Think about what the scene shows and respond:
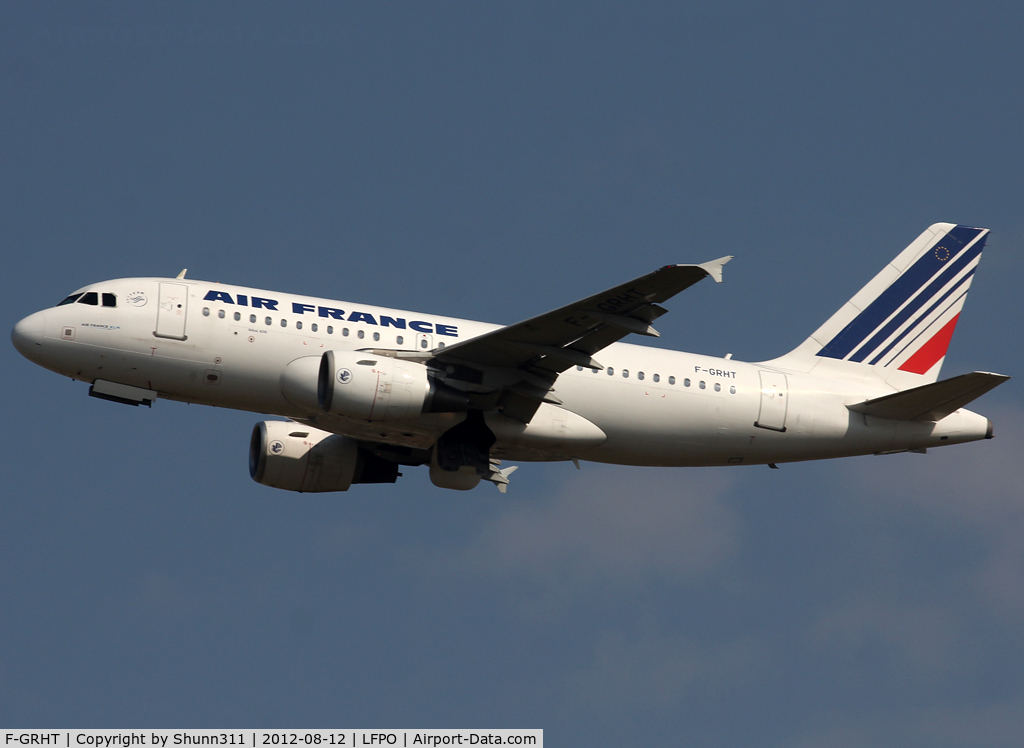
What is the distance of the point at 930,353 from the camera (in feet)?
136

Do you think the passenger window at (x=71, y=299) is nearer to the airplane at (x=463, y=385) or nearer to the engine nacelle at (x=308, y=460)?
the airplane at (x=463, y=385)

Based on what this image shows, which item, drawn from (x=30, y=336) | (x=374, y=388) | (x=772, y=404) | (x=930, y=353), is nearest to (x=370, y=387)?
(x=374, y=388)

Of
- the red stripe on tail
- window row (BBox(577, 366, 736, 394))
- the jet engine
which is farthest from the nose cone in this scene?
the red stripe on tail

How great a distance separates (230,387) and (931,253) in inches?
918

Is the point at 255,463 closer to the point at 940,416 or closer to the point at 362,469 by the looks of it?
the point at 362,469

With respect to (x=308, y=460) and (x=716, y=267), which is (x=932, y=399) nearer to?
(x=716, y=267)

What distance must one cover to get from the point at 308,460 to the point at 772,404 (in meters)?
13.8

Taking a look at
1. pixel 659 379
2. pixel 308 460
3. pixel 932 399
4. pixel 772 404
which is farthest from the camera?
pixel 308 460

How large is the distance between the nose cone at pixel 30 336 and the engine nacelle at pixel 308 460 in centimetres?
771

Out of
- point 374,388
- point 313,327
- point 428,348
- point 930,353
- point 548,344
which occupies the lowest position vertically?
point 374,388

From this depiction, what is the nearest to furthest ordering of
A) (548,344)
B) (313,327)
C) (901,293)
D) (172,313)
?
(548,344) → (172,313) → (313,327) → (901,293)

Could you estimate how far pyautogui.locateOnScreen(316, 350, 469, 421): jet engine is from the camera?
3272 cm

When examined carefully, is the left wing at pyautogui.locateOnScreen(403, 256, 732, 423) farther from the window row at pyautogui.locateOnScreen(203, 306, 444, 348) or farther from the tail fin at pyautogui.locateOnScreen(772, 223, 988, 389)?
the tail fin at pyautogui.locateOnScreen(772, 223, 988, 389)

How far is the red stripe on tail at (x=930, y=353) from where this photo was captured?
135 ft
